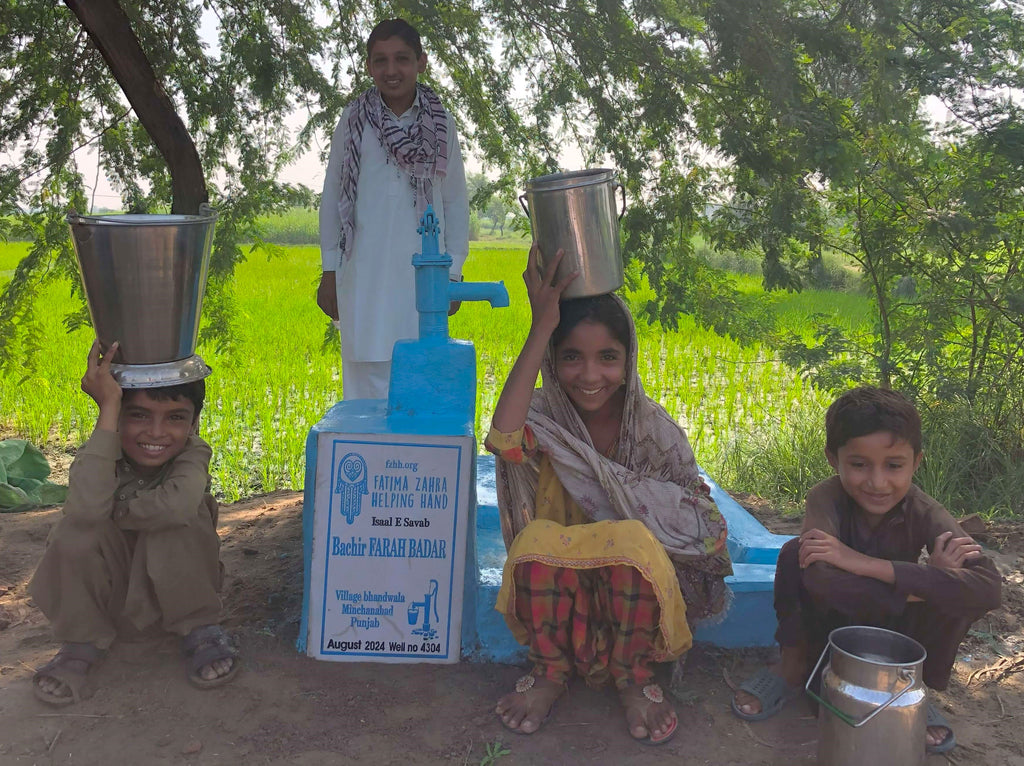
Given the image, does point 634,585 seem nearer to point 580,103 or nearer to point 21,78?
point 580,103

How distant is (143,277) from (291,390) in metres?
3.93

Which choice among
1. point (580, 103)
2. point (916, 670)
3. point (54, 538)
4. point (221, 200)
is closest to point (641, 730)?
point (916, 670)

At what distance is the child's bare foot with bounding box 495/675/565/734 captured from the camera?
2170 millimetres

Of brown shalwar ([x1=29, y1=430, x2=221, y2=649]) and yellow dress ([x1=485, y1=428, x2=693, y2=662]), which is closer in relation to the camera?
yellow dress ([x1=485, y1=428, x2=693, y2=662])

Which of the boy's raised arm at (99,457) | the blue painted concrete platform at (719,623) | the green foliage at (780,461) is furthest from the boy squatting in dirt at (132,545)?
the green foliage at (780,461)

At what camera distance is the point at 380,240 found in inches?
133

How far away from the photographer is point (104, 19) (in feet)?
11.0

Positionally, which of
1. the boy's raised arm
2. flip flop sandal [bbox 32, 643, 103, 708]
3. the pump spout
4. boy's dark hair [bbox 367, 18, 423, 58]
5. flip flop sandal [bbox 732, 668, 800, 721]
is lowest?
flip flop sandal [bbox 732, 668, 800, 721]

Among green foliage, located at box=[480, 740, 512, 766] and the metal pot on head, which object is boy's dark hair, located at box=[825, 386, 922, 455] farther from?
the metal pot on head

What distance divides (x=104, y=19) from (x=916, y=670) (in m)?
3.44

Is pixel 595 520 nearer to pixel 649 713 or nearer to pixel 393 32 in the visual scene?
pixel 649 713

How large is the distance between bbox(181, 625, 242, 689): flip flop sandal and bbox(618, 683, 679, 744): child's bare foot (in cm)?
104

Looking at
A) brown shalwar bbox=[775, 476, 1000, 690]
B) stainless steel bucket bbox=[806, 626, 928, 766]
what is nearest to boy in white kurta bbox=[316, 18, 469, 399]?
brown shalwar bbox=[775, 476, 1000, 690]

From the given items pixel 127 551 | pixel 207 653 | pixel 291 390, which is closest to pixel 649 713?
pixel 207 653
